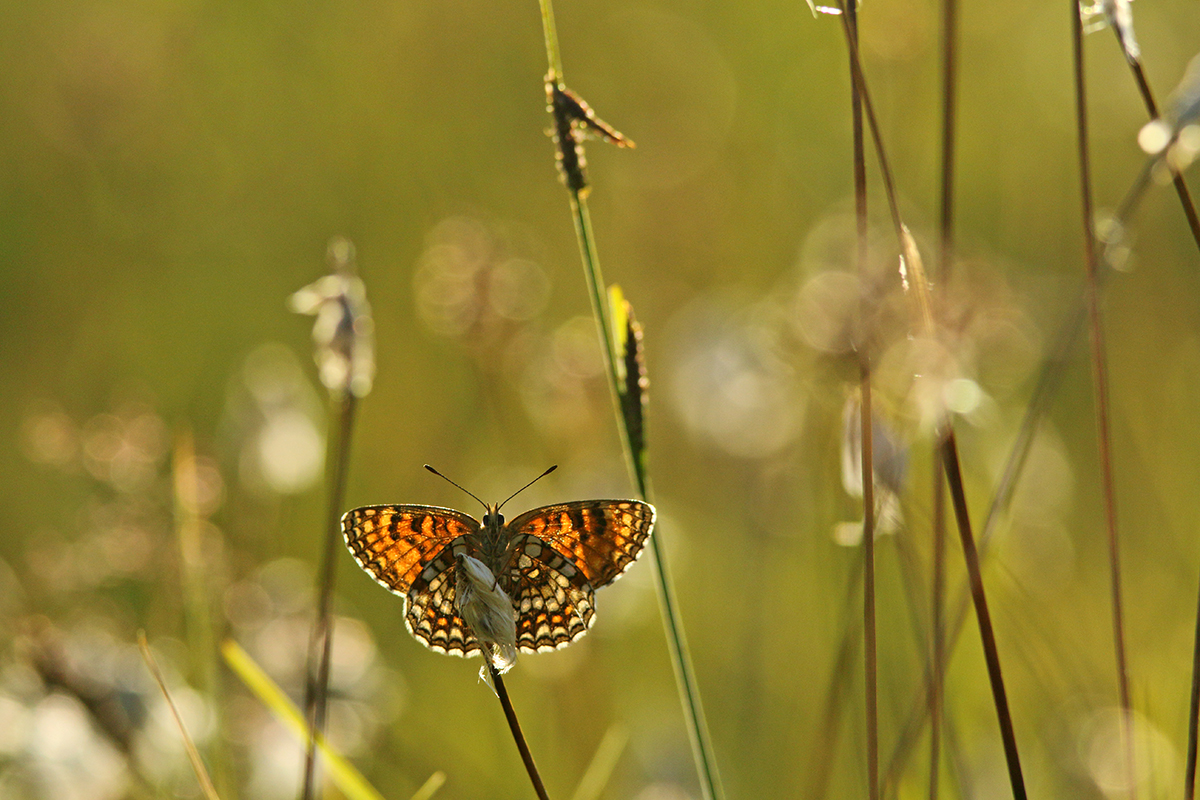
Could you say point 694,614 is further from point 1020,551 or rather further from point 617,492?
point 1020,551

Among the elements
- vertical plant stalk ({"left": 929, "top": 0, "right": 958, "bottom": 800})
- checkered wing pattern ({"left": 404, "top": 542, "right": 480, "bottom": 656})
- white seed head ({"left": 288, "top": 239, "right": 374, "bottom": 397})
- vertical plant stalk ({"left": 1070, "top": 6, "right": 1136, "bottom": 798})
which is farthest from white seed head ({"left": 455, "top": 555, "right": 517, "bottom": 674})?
vertical plant stalk ({"left": 1070, "top": 6, "right": 1136, "bottom": 798})

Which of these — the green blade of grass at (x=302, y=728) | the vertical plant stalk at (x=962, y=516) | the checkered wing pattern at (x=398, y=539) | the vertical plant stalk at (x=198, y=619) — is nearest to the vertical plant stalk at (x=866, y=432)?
the vertical plant stalk at (x=962, y=516)

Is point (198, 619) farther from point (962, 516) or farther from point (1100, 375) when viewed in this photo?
point (1100, 375)

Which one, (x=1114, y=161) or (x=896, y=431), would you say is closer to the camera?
(x=896, y=431)

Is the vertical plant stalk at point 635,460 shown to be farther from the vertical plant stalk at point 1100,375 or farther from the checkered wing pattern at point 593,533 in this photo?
the vertical plant stalk at point 1100,375

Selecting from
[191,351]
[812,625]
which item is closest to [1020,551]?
[812,625]

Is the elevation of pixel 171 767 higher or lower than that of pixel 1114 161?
lower

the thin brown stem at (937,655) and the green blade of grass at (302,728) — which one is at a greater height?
the thin brown stem at (937,655)
